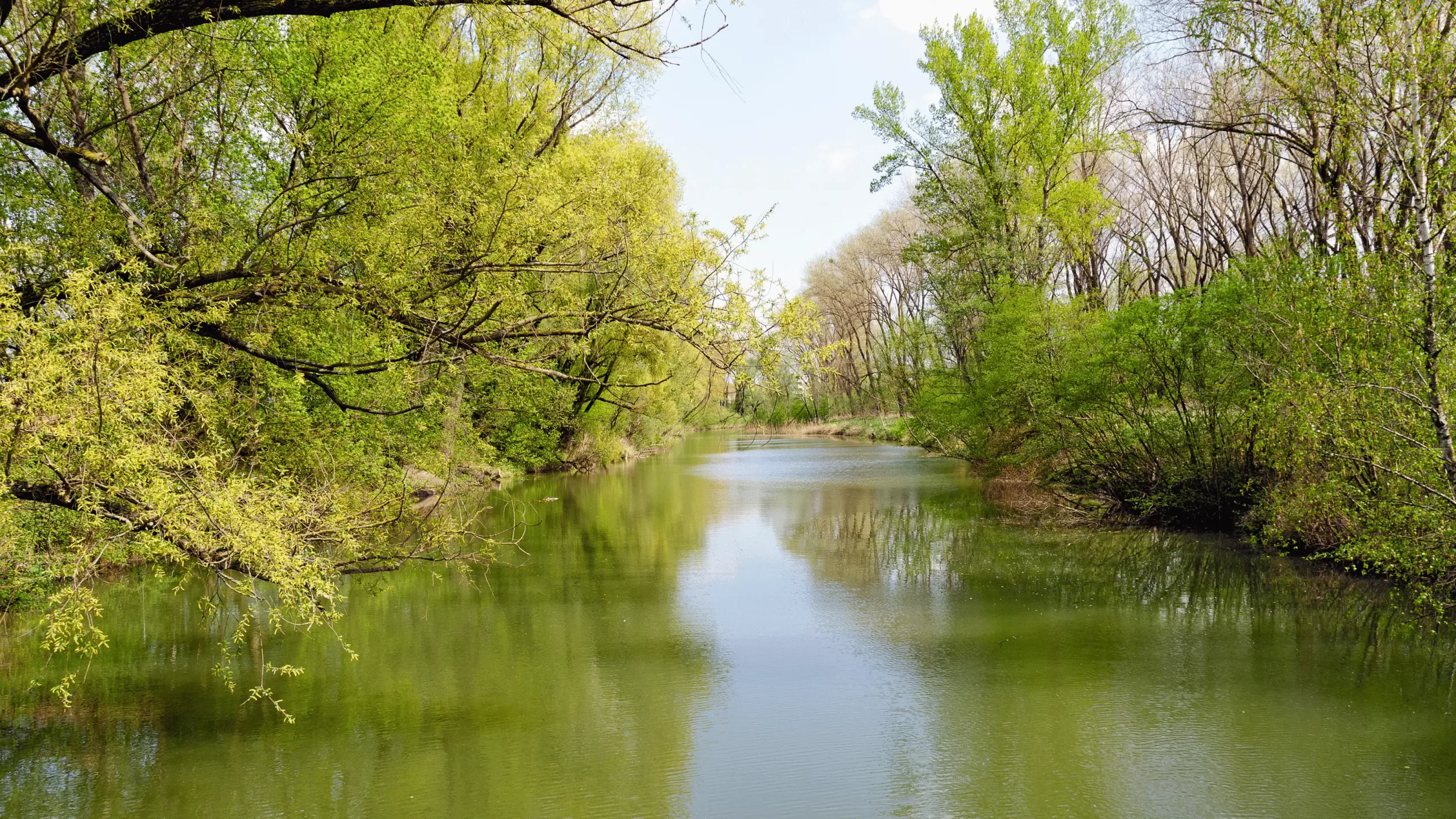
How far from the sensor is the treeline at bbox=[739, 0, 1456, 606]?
6.46 meters

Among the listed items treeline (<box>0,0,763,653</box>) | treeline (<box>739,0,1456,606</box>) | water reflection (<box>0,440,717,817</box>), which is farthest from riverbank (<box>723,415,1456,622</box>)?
treeline (<box>0,0,763,653</box>)

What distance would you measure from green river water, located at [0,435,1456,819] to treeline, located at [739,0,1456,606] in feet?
4.18

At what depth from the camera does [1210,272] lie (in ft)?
95.8

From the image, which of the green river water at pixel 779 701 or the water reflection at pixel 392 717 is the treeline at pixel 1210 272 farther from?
the water reflection at pixel 392 717

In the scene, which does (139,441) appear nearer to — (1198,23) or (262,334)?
(262,334)

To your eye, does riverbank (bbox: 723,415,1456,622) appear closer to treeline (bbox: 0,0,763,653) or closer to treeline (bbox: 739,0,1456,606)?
treeline (bbox: 739,0,1456,606)

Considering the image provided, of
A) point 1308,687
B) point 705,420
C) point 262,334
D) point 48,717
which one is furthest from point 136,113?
point 705,420

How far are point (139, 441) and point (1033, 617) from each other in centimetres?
783

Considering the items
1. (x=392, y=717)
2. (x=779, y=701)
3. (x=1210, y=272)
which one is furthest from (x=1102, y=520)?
(x=1210, y=272)

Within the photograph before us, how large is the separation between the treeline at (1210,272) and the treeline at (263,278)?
2.15m

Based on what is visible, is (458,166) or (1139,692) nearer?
(1139,692)

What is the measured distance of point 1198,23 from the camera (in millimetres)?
8180

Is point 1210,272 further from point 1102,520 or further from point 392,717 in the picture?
point 392,717

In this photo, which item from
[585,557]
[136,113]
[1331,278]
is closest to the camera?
[136,113]
